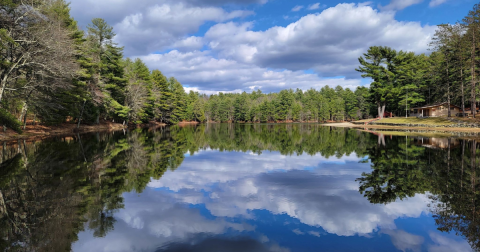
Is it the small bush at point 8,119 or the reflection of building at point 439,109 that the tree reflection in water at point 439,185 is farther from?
the reflection of building at point 439,109

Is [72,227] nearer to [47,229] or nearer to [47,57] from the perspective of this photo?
[47,229]

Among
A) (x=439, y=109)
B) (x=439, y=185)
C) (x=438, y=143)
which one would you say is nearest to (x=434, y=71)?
(x=439, y=109)

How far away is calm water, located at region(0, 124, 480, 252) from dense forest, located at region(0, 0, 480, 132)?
13406 mm

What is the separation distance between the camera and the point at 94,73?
36625 mm

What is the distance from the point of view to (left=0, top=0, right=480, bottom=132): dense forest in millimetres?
20641

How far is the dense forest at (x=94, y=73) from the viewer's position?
67.7 ft

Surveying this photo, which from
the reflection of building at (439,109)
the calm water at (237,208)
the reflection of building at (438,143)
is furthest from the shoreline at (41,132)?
the reflection of building at (439,109)

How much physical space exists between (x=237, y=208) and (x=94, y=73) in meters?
37.7

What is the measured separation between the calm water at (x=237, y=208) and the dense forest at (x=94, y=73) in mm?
13406

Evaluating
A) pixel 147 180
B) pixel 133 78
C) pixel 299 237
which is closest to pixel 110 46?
pixel 133 78

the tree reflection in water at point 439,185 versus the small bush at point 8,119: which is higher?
the small bush at point 8,119

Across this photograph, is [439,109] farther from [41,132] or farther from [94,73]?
[41,132]

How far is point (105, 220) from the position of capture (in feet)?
20.0

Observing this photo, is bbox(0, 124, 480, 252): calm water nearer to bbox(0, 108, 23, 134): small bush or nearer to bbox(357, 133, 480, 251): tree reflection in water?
bbox(357, 133, 480, 251): tree reflection in water
